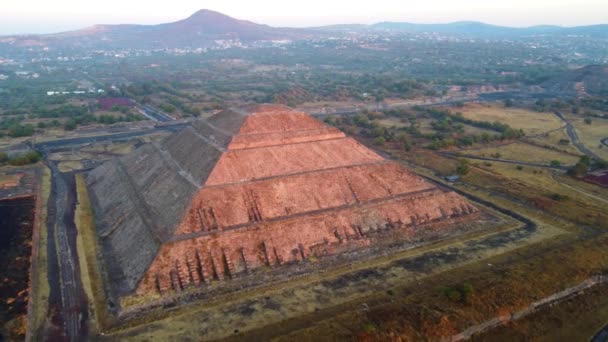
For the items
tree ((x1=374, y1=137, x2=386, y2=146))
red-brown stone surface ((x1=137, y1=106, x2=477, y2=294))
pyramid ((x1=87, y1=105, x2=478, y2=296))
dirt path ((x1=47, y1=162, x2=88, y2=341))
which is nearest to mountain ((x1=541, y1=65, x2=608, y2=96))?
tree ((x1=374, y1=137, x2=386, y2=146))

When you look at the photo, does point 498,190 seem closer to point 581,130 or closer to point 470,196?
point 470,196

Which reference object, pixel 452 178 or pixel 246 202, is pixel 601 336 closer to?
pixel 246 202

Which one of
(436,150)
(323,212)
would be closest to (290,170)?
(323,212)

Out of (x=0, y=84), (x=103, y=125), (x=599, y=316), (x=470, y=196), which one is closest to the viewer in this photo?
(x=599, y=316)

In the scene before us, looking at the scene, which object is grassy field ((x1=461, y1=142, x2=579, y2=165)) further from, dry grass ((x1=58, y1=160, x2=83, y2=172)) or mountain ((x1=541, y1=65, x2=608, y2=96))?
mountain ((x1=541, y1=65, x2=608, y2=96))

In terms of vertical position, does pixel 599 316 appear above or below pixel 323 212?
below

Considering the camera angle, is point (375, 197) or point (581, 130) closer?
point (375, 197)

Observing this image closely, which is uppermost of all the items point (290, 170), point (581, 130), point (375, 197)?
point (290, 170)

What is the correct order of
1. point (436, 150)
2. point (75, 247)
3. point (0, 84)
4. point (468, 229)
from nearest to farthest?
point (75, 247), point (468, 229), point (436, 150), point (0, 84)
